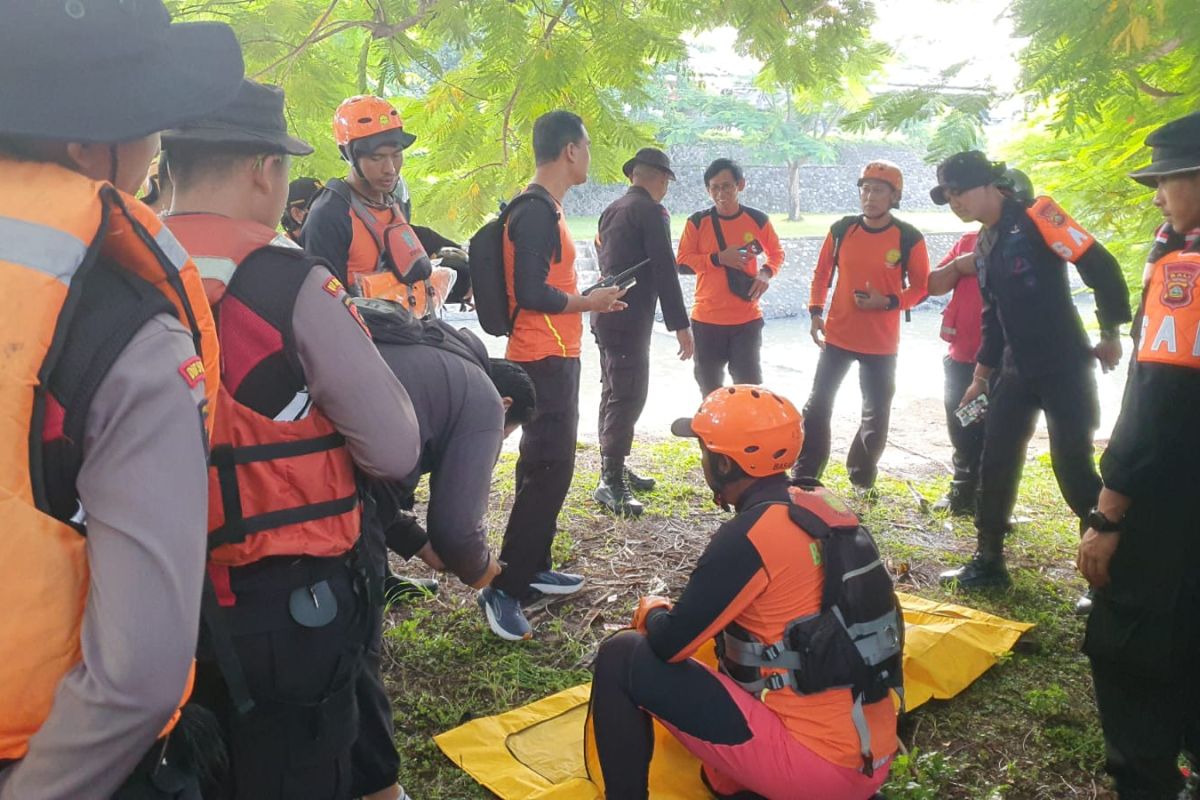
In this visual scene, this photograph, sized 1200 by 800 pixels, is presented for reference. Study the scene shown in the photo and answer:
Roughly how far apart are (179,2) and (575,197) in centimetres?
2854

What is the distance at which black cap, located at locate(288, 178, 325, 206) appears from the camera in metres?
5.15

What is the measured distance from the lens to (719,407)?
2.76 meters

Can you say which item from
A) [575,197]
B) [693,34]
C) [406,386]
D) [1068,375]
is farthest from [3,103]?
[575,197]

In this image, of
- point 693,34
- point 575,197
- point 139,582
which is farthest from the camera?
point 575,197

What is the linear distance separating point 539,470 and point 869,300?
2918mm

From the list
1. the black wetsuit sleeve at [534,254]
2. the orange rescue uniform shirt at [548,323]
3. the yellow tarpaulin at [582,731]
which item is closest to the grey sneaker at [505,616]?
the yellow tarpaulin at [582,731]

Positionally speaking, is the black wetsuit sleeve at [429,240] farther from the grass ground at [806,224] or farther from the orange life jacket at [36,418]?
the grass ground at [806,224]

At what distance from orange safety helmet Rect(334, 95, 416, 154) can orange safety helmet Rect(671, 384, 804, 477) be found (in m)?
2.16

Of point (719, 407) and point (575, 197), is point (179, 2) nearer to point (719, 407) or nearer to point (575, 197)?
point (719, 407)

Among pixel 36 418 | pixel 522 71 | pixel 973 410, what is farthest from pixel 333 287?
pixel 973 410

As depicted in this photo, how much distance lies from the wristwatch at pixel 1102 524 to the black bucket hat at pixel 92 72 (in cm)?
274

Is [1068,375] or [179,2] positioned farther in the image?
[1068,375]

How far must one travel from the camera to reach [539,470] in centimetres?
432

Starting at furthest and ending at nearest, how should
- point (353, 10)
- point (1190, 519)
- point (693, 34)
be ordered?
point (353, 10)
point (693, 34)
point (1190, 519)
